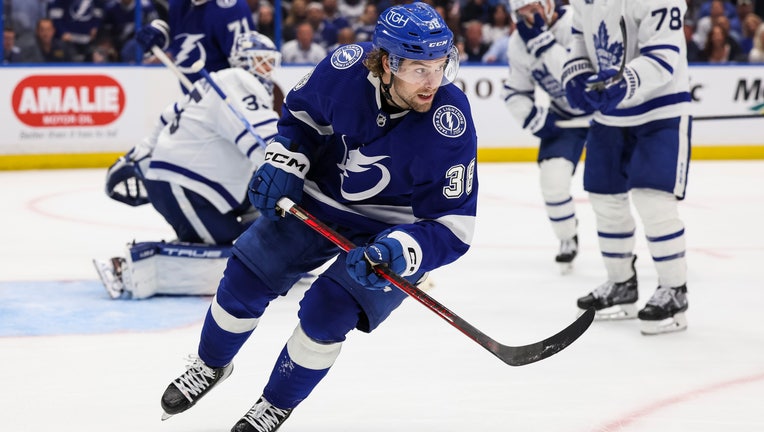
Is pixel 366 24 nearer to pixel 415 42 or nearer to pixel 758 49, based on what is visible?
pixel 758 49

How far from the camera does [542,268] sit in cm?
451

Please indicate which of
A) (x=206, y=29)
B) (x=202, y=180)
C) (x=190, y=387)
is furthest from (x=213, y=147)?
(x=190, y=387)

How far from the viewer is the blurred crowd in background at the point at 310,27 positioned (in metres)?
7.27

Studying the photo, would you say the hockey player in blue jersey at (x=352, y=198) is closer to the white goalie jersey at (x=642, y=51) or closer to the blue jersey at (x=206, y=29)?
the white goalie jersey at (x=642, y=51)

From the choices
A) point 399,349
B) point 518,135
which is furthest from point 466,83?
point 399,349

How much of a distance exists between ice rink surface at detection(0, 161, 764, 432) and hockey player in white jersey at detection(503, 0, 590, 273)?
0.22m

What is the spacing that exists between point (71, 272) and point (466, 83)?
4.31m

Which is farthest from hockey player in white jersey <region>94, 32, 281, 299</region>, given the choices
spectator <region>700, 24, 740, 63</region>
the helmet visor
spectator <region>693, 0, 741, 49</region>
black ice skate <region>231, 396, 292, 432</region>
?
spectator <region>693, 0, 741, 49</region>

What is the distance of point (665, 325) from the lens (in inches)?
134

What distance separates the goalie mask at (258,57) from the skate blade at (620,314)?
1437mm

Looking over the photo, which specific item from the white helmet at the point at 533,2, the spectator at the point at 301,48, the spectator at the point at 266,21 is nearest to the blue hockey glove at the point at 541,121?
the white helmet at the point at 533,2

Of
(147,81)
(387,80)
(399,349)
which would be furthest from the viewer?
(147,81)

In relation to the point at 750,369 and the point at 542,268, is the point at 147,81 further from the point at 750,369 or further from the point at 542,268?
the point at 750,369

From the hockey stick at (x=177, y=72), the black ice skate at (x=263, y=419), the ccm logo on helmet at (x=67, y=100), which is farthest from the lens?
the ccm logo on helmet at (x=67, y=100)
